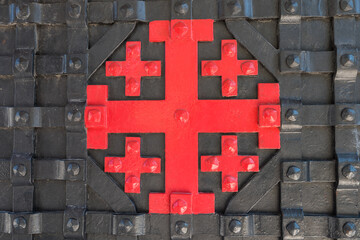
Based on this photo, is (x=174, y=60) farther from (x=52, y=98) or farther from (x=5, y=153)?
(x=5, y=153)

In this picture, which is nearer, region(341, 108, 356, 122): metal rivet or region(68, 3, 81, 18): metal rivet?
region(341, 108, 356, 122): metal rivet

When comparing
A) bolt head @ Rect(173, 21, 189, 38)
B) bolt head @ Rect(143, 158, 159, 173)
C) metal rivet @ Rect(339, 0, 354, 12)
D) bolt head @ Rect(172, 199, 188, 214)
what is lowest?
bolt head @ Rect(172, 199, 188, 214)

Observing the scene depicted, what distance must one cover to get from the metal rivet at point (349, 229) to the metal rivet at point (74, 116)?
49.9 inches

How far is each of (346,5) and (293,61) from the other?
1.13 feet

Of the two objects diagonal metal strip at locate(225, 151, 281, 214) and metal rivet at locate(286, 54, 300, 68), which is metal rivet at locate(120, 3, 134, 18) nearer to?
metal rivet at locate(286, 54, 300, 68)

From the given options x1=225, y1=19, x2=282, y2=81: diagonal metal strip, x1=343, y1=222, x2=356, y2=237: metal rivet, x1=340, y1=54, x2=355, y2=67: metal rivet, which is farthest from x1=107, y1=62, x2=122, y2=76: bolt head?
x1=343, y1=222, x2=356, y2=237: metal rivet

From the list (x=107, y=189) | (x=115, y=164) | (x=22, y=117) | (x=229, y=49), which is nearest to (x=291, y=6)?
(x=229, y=49)

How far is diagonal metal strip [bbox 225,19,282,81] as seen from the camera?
1189mm

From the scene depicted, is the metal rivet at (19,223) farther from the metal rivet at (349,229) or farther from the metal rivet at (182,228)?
the metal rivet at (349,229)

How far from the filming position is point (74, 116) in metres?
1.20

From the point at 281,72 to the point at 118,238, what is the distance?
3.46 feet

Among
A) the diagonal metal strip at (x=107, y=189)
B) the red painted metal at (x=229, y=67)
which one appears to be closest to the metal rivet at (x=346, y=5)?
the red painted metal at (x=229, y=67)

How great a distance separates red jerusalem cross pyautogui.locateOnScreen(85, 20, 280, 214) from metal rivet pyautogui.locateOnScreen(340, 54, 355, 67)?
0.30 meters

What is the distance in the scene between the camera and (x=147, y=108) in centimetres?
121
